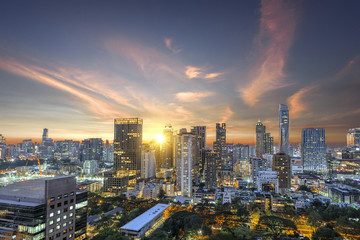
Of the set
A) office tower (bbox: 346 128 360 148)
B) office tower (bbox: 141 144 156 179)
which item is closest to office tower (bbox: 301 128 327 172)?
office tower (bbox: 346 128 360 148)

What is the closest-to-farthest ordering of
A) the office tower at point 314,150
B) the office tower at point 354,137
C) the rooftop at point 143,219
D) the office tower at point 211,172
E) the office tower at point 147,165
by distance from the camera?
the rooftop at point 143,219, the office tower at point 211,172, the office tower at point 147,165, the office tower at point 314,150, the office tower at point 354,137

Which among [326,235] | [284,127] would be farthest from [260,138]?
[326,235]

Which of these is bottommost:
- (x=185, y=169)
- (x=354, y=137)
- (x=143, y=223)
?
(x=143, y=223)

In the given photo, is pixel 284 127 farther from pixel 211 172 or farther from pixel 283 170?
pixel 211 172

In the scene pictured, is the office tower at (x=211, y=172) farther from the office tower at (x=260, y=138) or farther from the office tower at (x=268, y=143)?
the office tower at (x=268, y=143)

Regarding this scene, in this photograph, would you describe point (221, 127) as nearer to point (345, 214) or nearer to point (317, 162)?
point (317, 162)

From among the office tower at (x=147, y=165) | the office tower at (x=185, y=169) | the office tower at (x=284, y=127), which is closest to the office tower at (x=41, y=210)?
the office tower at (x=185, y=169)
